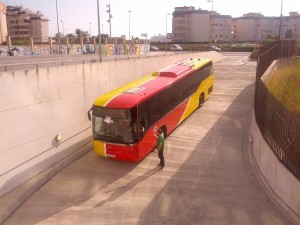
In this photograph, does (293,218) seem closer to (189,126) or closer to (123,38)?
(189,126)

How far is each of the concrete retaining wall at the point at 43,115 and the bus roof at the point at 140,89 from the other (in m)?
1.85

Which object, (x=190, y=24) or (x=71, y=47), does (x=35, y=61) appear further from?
(x=190, y=24)

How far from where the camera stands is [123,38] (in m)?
50.7

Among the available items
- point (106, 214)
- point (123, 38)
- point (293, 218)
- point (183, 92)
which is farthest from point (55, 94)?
point (123, 38)

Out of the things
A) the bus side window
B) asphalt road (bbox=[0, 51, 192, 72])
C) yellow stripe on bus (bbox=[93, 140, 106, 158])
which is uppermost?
asphalt road (bbox=[0, 51, 192, 72])

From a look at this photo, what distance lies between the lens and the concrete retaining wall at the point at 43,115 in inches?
434

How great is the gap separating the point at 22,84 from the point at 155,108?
5.93m

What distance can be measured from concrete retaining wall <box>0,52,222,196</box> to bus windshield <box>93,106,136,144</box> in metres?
1.92

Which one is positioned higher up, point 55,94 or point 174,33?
point 174,33

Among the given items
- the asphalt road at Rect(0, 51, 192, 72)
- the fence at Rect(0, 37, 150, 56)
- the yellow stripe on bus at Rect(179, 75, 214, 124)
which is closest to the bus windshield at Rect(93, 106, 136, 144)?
the asphalt road at Rect(0, 51, 192, 72)

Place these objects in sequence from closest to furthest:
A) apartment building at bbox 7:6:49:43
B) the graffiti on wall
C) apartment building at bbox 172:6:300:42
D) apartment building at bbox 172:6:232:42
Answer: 1. the graffiti on wall
2. apartment building at bbox 7:6:49:43
3. apartment building at bbox 172:6:232:42
4. apartment building at bbox 172:6:300:42

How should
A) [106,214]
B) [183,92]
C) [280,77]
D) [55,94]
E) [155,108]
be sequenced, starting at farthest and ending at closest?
[280,77]
[183,92]
[155,108]
[55,94]
[106,214]

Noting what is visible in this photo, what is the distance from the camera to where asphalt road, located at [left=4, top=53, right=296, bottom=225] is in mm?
9516

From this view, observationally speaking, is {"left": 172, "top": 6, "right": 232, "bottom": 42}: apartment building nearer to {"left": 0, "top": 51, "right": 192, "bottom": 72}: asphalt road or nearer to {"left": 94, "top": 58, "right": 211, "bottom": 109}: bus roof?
{"left": 0, "top": 51, "right": 192, "bottom": 72}: asphalt road
